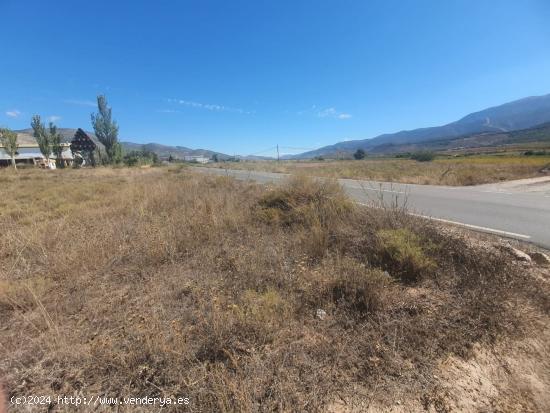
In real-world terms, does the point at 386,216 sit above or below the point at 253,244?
above

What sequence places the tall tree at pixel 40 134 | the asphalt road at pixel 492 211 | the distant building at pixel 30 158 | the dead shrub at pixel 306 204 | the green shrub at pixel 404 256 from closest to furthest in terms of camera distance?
the green shrub at pixel 404 256 < the dead shrub at pixel 306 204 < the asphalt road at pixel 492 211 < the tall tree at pixel 40 134 < the distant building at pixel 30 158

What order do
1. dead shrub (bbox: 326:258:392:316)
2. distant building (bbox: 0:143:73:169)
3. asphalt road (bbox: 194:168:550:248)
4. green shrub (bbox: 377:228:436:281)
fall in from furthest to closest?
distant building (bbox: 0:143:73:169) < asphalt road (bbox: 194:168:550:248) < green shrub (bbox: 377:228:436:281) < dead shrub (bbox: 326:258:392:316)

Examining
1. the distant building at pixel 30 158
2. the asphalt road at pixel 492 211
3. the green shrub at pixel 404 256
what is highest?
the distant building at pixel 30 158

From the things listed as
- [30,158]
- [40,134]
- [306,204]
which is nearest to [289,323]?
[306,204]

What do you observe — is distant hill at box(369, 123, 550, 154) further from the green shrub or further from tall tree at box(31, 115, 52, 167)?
tall tree at box(31, 115, 52, 167)

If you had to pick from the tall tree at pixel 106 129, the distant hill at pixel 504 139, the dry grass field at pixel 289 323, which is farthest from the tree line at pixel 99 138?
the distant hill at pixel 504 139

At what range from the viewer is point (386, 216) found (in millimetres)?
4156

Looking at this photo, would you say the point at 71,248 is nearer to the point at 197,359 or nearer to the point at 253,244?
the point at 253,244

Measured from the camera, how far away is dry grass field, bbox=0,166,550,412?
176cm

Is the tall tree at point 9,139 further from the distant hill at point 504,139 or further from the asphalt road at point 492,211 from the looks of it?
the distant hill at point 504,139

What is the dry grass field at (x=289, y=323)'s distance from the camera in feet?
5.77

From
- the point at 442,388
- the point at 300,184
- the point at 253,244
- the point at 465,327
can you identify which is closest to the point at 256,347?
the point at 442,388

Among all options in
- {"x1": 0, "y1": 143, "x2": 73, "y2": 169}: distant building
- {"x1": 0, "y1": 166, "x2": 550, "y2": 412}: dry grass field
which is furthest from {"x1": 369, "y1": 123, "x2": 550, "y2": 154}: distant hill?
{"x1": 0, "y1": 143, "x2": 73, "y2": 169}: distant building

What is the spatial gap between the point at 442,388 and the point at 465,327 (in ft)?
2.35
